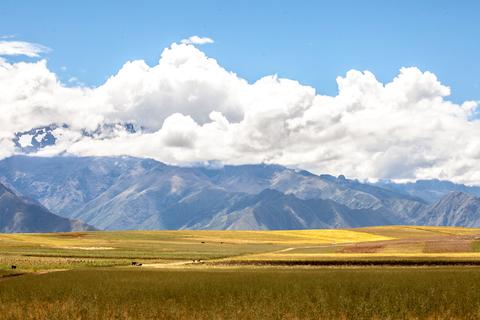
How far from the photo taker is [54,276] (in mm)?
67250

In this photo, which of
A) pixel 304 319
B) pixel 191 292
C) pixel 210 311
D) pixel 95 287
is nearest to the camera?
pixel 304 319

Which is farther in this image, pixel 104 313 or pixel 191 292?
pixel 191 292

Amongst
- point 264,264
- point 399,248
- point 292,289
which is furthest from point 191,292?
point 399,248

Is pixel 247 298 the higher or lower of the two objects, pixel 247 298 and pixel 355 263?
the higher

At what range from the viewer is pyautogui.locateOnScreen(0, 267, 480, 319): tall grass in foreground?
38562mm

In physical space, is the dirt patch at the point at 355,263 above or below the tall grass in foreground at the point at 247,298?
below

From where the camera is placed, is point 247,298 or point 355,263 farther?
point 355,263

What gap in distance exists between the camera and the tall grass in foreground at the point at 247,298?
38562mm

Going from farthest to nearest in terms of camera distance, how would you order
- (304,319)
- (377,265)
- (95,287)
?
1. (377,265)
2. (95,287)
3. (304,319)

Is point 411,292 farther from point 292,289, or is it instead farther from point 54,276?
point 54,276

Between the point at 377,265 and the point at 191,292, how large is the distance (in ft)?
154

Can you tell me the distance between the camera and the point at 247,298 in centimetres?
4562

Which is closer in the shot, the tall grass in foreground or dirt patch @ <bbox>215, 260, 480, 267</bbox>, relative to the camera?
the tall grass in foreground

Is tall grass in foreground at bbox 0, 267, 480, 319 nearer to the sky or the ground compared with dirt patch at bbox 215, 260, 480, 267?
nearer to the sky
